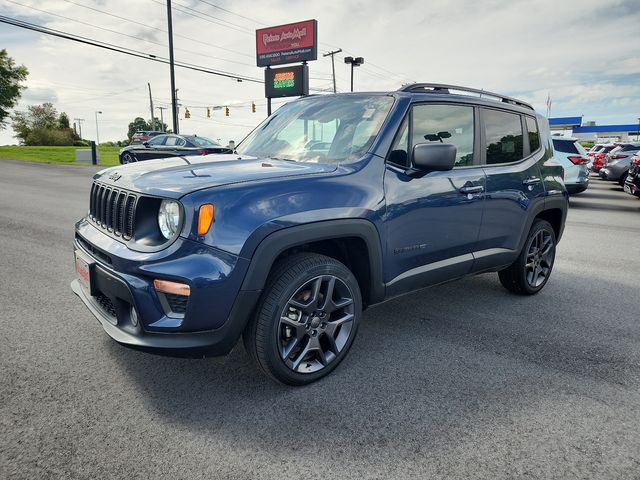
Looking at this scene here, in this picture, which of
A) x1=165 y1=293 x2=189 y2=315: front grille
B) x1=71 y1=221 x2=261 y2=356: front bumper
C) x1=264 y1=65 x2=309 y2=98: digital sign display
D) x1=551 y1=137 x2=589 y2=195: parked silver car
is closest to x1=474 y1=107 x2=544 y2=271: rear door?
x1=71 y1=221 x2=261 y2=356: front bumper

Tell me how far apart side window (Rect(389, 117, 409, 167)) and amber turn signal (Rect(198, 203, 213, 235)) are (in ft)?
4.31

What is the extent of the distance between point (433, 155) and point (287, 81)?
91.8 ft

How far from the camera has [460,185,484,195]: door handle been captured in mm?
3479

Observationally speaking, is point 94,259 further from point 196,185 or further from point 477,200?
point 477,200

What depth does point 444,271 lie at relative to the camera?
11.4 ft

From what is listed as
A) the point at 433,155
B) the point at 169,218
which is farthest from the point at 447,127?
the point at 169,218

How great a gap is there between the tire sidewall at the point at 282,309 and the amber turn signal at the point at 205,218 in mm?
504

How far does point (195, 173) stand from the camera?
2.69 meters

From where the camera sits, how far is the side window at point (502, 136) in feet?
12.7

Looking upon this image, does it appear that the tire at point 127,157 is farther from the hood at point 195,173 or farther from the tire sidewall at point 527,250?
the tire sidewall at point 527,250

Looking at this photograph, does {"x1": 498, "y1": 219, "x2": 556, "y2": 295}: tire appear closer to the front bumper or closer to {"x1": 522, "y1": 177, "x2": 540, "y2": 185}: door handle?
{"x1": 522, "y1": 177, "x2": 540, "y2": 185}: door handle

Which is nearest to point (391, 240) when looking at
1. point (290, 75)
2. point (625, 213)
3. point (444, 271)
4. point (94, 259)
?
point (444, 271)

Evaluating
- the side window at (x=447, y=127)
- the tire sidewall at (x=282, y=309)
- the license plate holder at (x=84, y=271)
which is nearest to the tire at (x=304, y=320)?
the tire sidewall at (x=282, y=309)

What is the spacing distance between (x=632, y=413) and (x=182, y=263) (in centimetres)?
257
